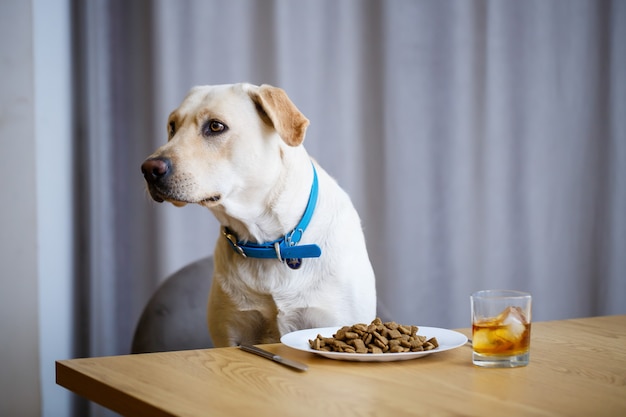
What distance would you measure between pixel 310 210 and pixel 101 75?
1624 millimetres

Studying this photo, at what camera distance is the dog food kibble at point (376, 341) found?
3.86ft

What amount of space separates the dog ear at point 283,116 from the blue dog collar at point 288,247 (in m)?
0.18

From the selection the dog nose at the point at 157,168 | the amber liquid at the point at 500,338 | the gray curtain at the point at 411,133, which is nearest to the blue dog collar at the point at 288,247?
the dog nose at the point at 157,168

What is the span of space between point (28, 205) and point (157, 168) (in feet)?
3.86

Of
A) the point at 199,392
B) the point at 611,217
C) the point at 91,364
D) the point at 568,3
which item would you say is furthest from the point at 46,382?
the point at 568,3

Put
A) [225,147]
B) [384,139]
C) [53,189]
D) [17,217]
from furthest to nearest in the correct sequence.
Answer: [384,139], [53,189], [17,217], [225,147]

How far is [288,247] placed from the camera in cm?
165

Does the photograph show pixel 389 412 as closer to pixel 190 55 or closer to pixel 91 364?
pixel 91 364

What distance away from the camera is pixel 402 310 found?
10.8ft

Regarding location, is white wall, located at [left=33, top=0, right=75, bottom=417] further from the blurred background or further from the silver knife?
the silver knife

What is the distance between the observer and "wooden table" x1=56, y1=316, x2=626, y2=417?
889 mm

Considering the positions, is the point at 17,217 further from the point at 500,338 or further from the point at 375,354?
the point at 500,338

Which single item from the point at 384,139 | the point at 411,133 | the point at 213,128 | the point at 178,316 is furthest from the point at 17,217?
the point at 411,133

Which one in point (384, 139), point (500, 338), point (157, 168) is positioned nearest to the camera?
point (500, 338)
